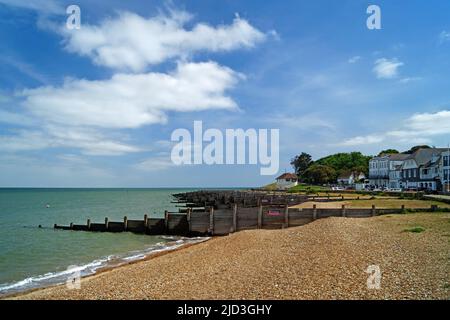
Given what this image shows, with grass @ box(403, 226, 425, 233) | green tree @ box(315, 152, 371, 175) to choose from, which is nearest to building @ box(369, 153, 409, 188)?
green tree @ box(315, 152, 371, 175)

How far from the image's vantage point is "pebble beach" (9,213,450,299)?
10.1 metres

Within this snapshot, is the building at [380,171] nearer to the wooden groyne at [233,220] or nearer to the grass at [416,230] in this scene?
the wooden groyne at [233,220]

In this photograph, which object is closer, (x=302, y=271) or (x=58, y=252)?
(x=302, y=271)

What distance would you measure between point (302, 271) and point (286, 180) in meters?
111

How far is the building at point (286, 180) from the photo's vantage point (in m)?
121

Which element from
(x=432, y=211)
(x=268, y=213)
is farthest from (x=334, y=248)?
(x=432, y=211)

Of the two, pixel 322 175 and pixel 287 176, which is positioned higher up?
pixel 322 175

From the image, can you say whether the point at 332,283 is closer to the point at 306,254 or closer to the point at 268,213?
the point at 306,254

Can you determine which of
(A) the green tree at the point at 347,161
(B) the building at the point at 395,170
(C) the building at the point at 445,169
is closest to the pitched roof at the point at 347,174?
(A) the green tree at the point at 347,161

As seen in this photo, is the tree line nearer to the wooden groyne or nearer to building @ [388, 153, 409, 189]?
building @ [388, 153, 409, 189]

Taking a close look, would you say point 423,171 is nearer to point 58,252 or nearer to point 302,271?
point 58,252

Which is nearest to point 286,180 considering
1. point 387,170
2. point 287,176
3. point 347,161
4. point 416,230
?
point 287,176

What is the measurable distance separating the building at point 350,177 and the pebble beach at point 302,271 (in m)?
91.1

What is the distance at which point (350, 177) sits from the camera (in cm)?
10906
